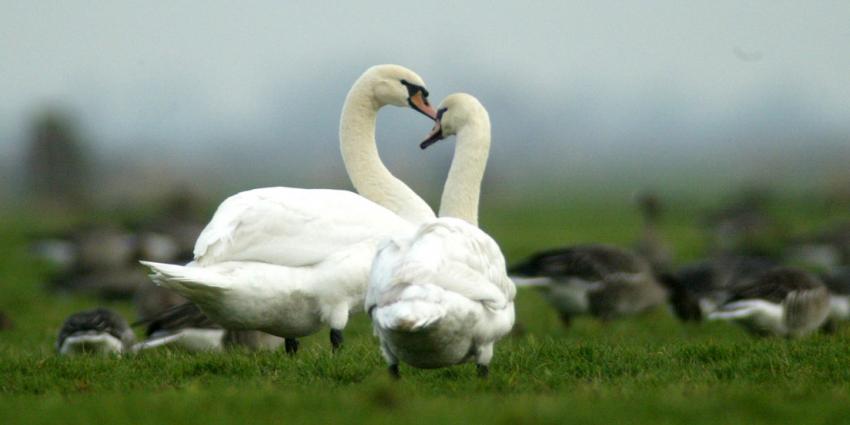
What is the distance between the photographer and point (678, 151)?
126 meters

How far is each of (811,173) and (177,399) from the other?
6284cm

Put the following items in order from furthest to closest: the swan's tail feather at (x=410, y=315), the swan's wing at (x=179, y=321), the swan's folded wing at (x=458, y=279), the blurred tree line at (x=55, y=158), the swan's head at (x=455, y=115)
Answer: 1. the blurred tree line at (x=55, y=158)
2. the swan's wing at (x=179, y=321)
3. the swan's head at (x=455, y=115)
4. the swan's folded wing at (x=458, y=279)
5. the swan's tail feather at (x=410, y=315)

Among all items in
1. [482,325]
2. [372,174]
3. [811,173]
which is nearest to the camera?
[482,325]

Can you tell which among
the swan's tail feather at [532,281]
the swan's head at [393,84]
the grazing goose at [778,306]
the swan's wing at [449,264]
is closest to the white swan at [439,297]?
the swan's wing at [449,264]

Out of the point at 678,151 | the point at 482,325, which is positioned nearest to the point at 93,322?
the point at 482,325

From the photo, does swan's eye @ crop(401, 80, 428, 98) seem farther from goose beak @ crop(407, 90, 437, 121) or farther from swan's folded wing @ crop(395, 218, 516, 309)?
swan's folded wing @ crop(395, 218, 516, 309)

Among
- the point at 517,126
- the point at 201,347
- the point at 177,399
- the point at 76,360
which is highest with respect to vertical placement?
the point at 177,399

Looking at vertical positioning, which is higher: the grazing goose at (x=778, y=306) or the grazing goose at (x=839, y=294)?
the grazing goose at (x=778, y=306)

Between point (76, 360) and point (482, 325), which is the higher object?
point (482, 325)

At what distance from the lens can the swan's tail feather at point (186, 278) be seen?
26.1 feet

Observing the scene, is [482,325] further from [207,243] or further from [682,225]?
[682,225]

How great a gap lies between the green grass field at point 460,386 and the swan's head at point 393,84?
240 cm

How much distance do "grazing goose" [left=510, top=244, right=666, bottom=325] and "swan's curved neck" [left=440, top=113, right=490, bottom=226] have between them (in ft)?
16.5

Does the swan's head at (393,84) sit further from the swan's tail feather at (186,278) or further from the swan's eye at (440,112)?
the swan's tail feather at (186,278)
